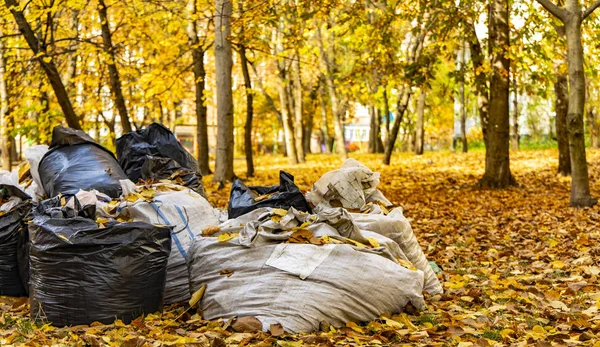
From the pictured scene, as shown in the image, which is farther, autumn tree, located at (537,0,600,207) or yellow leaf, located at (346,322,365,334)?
autumn tree, located at (537,0,600,207)

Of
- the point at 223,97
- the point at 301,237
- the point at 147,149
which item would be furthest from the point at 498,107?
the point at 301,237

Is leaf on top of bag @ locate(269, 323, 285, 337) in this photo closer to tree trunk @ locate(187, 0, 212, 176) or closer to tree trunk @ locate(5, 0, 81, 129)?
tree trunk @ locate(5, 0, 81, 129)

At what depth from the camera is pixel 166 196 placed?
5.69 m

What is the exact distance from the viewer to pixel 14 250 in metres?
5.65

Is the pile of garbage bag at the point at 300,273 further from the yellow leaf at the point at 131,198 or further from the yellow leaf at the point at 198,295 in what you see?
the yellow leaf at the point at 131,198

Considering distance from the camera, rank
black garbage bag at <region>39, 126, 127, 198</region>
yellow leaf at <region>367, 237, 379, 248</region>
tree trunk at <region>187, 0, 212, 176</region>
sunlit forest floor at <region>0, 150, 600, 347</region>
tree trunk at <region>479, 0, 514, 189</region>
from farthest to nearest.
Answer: tree trunk at <region>187, 0, 212, 176</region> < tree trunk at <region>479, 0, 514, 189</region> < black garbage bag at <region>39, 126, 127, 198</region> < yellow leaf at <region>367, 237, 379, 248</region> < sunlit forest floor at <region>0, 150, 600, 347</region>

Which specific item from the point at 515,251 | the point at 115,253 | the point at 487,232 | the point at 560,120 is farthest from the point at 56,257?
the point at 560,120

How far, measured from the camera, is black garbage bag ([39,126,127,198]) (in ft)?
20.7

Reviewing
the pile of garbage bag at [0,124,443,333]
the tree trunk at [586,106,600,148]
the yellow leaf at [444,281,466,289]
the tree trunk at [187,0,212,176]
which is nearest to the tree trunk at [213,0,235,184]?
the tree trunk at [187,0,212,176]

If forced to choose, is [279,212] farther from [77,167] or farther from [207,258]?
[77,167]

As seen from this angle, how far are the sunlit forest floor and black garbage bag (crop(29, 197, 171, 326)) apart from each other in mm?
137

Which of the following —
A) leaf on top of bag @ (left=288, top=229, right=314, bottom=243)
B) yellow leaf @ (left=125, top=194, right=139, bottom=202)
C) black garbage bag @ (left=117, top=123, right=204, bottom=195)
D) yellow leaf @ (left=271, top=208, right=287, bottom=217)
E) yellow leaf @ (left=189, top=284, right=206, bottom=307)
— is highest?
black garbage bag @ (left=117, top=123, right=204, bottom=195)

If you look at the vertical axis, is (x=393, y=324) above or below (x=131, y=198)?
below

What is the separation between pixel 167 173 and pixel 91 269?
2.35m
